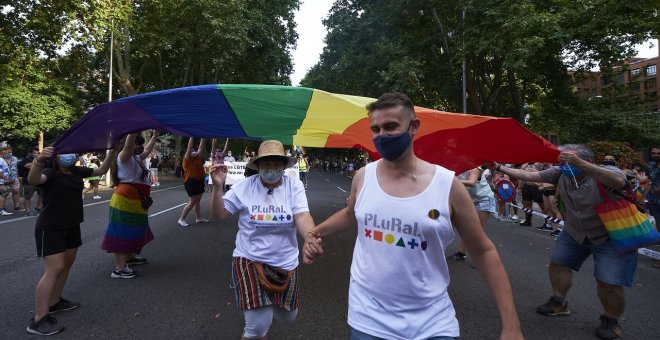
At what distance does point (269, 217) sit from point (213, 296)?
231 centimetres

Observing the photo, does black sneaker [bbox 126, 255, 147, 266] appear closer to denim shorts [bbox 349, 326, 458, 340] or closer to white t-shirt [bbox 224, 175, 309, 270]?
white t-shirt [bbox 224, 175, 309, 270]

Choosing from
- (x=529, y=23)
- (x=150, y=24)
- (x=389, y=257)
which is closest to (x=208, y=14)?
(x=150, y=24)

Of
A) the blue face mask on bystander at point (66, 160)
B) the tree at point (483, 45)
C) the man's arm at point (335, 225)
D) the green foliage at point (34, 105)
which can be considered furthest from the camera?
the green foliage at point (34, 105)

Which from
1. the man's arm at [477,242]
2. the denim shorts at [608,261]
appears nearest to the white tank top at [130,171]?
the man's arm at [477,242]

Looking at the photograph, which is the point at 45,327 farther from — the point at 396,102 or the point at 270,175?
the point at 396,102

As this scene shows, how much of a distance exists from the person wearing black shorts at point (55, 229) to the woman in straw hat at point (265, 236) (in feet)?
6.32

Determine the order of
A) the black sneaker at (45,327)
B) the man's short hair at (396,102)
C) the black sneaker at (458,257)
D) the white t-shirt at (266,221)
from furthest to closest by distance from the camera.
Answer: the black sneaker at (458,257) → the black sneaker at (45,327) → the white t-shirt at (266,221) → the man's short hair at (396,102)

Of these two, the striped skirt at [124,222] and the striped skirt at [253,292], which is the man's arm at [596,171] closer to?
the striped skirt at [253,292]

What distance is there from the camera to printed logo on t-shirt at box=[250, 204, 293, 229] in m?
2.96

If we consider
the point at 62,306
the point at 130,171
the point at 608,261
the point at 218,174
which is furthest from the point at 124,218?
the point at 608,261

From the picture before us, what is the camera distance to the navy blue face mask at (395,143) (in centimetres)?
205

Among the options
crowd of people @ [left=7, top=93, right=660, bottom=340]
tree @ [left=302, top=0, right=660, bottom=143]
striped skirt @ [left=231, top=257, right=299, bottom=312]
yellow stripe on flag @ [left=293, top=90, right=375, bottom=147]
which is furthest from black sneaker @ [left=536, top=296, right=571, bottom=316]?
tree @ [left=302, top=0, right=660, bottom=143]

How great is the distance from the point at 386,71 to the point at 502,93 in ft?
30.8

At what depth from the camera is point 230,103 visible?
14.5 ft
